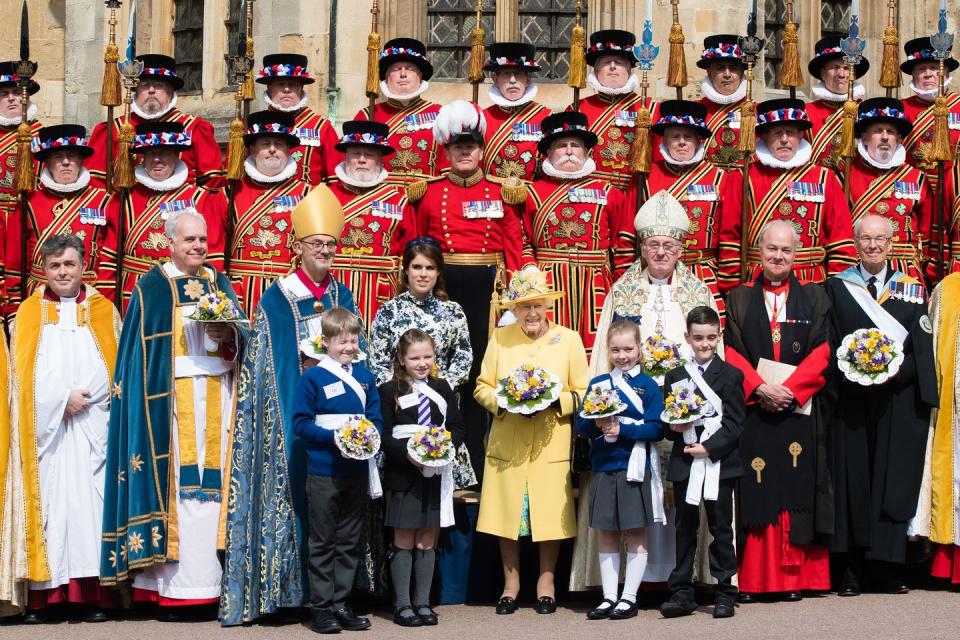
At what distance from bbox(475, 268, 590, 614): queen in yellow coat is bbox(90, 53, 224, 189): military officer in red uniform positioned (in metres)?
3.04

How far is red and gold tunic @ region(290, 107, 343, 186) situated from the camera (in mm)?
11148

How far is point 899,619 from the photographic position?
848 cm

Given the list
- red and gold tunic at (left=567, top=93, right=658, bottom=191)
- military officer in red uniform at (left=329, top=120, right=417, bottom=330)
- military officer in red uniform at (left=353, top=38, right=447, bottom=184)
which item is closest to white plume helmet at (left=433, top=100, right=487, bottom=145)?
military officer in red uniform at (left=329, top=120, right=417, bottom=330)

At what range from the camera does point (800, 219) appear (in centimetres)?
1040

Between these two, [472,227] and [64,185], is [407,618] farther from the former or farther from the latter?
[64,185]

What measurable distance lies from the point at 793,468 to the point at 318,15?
7.05 m

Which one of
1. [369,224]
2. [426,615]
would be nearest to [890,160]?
[369,224]

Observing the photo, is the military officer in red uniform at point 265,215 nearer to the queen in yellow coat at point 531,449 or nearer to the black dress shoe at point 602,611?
the queen in yellow coat at point 531,449

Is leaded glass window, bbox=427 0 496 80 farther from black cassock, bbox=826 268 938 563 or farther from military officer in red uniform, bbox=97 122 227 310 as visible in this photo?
black cassock, bbox=826 268 938 563

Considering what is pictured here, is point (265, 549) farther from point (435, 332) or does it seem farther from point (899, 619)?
point (899, 619)

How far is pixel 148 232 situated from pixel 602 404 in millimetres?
3360

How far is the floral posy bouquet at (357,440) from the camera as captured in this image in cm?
816

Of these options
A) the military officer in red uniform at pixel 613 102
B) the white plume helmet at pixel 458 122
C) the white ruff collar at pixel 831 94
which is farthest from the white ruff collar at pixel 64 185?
the white ruff collar at pixel 831 94

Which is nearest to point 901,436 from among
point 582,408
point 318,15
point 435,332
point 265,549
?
point 582,408
